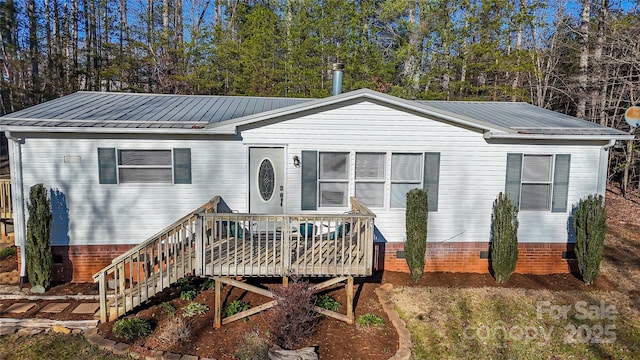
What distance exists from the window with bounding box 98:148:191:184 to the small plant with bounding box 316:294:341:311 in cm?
366

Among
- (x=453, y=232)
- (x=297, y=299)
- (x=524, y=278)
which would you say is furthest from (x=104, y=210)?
(x=524, y=278)

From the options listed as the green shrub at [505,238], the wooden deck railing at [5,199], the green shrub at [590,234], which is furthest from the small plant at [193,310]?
the green shrub at [590,234]

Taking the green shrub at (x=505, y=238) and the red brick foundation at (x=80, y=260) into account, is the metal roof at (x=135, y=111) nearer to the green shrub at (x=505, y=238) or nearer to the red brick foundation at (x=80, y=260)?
the red brick foundation at (x=80, y=260)

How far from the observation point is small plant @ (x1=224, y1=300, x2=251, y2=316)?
6.52 meters

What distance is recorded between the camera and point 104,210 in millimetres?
7922

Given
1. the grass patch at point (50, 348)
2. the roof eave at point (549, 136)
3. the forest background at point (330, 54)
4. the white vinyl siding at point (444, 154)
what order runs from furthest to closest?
1. the forest background at point (330, 54)
2. the white vinyl siding at point (444, 154)
3. the roof eave at point (549, 136)
4. the grass patch at point (50, 348)

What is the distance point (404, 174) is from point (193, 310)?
5024mm

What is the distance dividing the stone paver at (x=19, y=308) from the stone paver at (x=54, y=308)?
27cm

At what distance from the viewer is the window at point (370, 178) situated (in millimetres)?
8391

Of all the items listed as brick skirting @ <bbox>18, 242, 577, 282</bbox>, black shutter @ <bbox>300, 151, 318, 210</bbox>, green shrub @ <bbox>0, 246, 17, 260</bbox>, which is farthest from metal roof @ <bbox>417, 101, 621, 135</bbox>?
green shrub @ <bbox>0, 246, 17, 260</bbox>

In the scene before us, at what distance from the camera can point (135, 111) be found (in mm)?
8766

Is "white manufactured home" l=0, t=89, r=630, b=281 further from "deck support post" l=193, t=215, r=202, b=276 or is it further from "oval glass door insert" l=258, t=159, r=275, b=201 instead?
"deck support post" l=193, t=215, r=202, b=276

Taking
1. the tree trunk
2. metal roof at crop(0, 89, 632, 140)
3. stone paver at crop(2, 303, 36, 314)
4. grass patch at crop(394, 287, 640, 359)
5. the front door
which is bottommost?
grass patch at crop(394, 287, 640, 359)

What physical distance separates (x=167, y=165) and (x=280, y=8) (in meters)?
15.7
